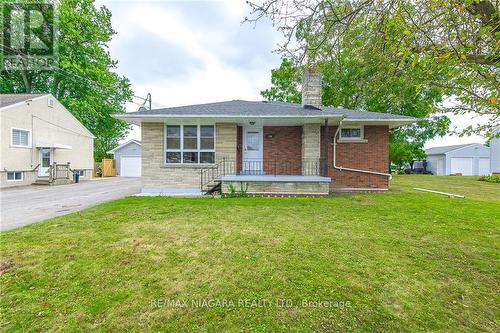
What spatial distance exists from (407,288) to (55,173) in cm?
1998

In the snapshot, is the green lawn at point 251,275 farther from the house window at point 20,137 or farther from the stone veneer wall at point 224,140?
the house window at point 20,137

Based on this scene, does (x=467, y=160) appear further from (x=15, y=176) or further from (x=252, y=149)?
(x=15, y=176)

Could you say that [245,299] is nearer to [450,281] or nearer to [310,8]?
[450,281]

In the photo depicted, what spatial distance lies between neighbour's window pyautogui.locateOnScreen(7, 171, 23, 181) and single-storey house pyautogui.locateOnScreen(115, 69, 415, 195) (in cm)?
1033

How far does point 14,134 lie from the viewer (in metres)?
14.6

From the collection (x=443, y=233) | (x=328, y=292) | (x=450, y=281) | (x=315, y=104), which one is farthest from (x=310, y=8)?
(x=315, y=104)

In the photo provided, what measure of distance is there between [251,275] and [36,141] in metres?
19.4

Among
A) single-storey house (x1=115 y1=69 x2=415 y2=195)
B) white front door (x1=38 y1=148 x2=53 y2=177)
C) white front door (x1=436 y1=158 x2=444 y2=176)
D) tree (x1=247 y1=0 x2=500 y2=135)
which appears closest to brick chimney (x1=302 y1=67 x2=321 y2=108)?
single-storey house (x1=115 y1=69 x2=415 y2=195)

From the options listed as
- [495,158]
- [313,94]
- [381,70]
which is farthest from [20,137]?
[495,158]

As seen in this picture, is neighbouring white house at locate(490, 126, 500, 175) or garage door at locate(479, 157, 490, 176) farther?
garage door at locate(479, 157, 490, 176)

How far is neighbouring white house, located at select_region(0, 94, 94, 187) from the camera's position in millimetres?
14156

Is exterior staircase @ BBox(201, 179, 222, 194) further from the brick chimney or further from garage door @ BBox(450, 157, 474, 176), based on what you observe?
garage door @ BBox(450, 157, 474, 176)

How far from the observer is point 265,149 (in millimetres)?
11102

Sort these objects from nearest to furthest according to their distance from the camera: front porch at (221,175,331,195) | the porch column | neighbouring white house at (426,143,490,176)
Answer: front porch at (221,175,331,195) < the porch column < neighbouring white house at (426,143,490,176)
